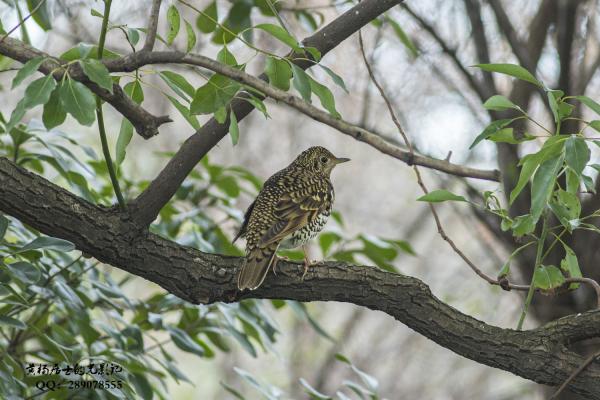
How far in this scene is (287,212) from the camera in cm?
394

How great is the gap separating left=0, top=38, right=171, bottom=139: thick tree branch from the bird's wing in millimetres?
1135

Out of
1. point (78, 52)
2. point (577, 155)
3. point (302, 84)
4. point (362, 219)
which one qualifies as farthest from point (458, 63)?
point (362, 219)

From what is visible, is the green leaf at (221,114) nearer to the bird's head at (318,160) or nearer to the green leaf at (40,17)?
the green leaf at (40,17)

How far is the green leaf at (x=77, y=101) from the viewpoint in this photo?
6.61 ft

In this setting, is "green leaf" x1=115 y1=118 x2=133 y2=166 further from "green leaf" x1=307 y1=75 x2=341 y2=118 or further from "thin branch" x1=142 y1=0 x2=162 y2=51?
"green leaf" x1=307 y1=75 x2=341 y2=118

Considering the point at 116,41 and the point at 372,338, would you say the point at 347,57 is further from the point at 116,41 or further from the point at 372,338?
the point at 372,338

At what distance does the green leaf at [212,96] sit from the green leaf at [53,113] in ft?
1.19

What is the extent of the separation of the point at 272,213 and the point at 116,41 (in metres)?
4.34

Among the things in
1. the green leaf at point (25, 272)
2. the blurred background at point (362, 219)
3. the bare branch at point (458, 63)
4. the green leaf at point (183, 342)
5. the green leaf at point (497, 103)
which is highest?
the blurred background at point (362, 219)

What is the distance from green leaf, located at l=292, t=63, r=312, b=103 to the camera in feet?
7.68

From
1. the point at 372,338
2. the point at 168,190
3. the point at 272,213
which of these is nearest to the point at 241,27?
the point at 272,213

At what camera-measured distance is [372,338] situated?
1059cm

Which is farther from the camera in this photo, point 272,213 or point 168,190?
point 272,213

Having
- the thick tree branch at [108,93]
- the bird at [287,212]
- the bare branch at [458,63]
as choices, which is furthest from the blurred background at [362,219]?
the thick tree branch at [108,93]
